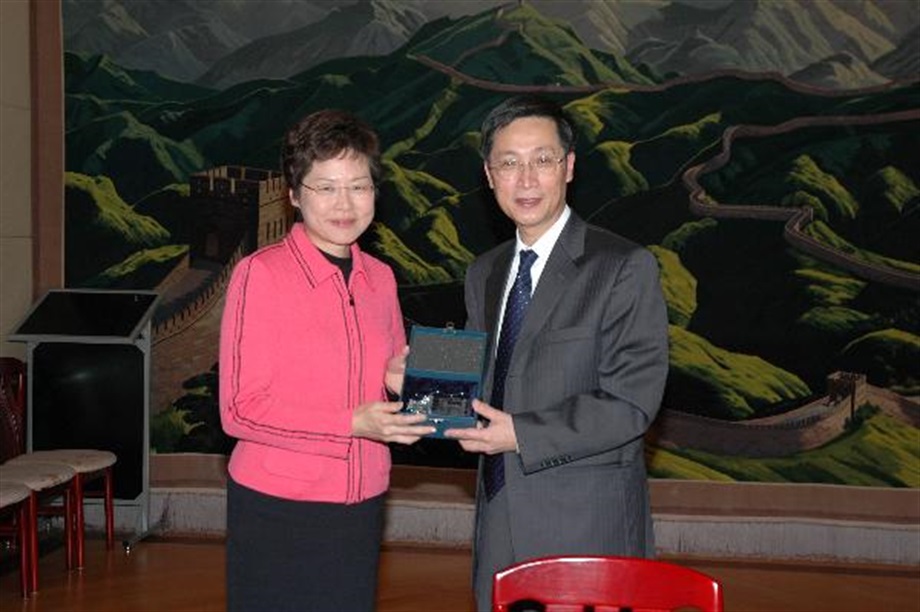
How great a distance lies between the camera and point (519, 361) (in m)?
2.56

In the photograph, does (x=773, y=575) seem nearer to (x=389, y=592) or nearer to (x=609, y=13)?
(x=389, y=592)

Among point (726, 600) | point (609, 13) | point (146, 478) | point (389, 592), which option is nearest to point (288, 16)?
point (609, 13)

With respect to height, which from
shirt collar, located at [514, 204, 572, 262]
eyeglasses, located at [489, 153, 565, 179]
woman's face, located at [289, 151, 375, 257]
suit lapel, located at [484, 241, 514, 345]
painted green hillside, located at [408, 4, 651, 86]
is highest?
painted green hillside, located at [408, 4, 651, 86]

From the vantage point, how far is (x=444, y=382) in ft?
8.41

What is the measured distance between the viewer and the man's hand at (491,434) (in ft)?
8.16

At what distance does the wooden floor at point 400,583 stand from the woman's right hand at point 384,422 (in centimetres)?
277

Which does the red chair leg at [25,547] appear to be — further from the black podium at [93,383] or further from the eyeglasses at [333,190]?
the eyeglasses at [333,190]

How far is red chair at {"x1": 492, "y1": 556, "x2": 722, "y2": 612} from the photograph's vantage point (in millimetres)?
2094

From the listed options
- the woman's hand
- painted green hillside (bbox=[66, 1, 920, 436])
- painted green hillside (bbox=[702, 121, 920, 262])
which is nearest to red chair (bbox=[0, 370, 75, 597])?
painted green hillside (bbox=[66, 1, 920, 436])

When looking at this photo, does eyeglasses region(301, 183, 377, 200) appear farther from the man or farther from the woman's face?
the man

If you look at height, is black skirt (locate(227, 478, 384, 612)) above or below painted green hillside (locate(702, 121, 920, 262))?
below

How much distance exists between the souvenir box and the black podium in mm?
3671

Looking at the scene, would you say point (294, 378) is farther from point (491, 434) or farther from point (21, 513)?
point (21, 513)

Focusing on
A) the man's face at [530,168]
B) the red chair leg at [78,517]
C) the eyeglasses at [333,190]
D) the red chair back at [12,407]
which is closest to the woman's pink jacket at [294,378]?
the eyeglasses at [333,190]
